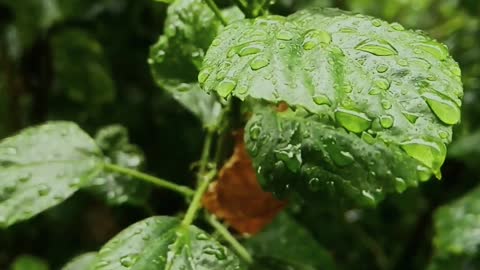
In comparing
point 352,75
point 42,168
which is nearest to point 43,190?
point 42,168

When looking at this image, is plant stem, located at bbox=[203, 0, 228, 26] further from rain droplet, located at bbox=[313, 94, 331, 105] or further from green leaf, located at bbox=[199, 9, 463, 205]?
rain droplet, located at bbox=[313, 94, 331, 105]

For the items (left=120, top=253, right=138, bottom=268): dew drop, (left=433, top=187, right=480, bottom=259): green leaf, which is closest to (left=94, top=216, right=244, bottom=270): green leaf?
(left=120, top=253, right=138, bottom=268): dew drop

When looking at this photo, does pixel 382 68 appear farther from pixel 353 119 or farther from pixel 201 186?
pixel 201 186

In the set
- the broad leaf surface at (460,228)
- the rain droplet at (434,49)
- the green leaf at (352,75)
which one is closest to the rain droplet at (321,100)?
the green leaf at (352,75)

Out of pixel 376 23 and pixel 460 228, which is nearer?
pixel 376 23

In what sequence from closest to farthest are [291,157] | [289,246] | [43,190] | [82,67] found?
1. [291,157]
2. [43,190]
3. [289,246]
4. [82,67]

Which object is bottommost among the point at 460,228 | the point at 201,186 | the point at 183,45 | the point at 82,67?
the point at 460,228

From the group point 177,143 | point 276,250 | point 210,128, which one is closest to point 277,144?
point 210,128
